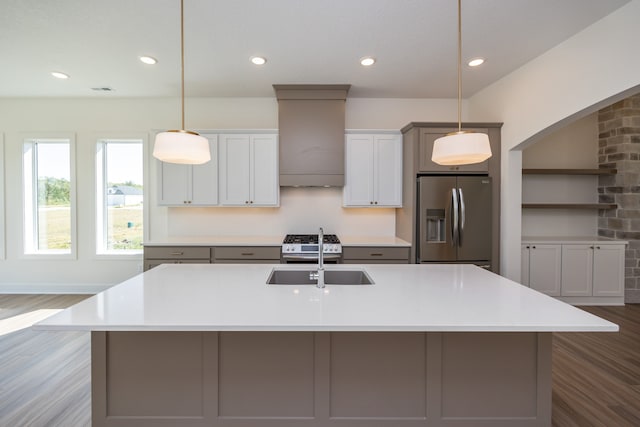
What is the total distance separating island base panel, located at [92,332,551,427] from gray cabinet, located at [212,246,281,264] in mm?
1928

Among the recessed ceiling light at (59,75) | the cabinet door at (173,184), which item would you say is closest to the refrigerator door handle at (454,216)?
the cabinet door at (173,184)

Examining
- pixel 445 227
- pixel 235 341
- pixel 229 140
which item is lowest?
pixel 235 341

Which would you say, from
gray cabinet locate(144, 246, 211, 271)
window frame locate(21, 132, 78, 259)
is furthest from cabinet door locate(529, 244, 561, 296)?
window frame locate(21, 132, 78, 259)

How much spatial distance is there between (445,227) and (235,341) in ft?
8.62

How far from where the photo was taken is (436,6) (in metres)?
2.30

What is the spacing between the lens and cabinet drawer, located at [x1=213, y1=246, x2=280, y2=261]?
11.8 ft

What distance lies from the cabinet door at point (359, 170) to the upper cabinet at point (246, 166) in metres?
0.92

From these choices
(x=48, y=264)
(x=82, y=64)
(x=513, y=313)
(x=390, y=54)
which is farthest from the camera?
(x=48, y=264)

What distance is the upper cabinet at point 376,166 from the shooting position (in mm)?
3895

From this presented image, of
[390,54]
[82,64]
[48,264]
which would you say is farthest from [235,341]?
[48,264]

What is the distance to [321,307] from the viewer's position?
4.88 feet

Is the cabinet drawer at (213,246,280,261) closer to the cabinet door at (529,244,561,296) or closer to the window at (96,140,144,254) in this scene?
the window at (96,140,144,254)

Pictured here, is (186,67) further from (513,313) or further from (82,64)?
(513,313)

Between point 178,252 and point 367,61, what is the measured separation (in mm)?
2961
